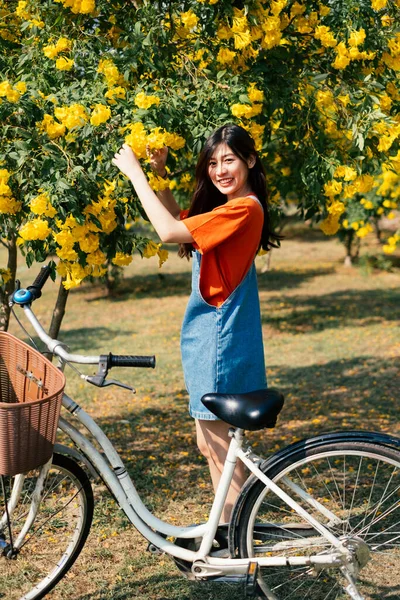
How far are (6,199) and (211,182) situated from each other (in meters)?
0.84

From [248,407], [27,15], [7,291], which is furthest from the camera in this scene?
Result: [7,291]

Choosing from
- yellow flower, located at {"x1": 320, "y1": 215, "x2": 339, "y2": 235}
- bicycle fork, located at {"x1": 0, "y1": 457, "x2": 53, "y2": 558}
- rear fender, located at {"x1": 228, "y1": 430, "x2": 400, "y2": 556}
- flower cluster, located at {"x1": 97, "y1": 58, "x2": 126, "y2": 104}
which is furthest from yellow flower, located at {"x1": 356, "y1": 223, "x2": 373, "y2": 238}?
bicycle fork, located at {"x1": 0, "y1": 457, "x2": 53, "y2": 558}

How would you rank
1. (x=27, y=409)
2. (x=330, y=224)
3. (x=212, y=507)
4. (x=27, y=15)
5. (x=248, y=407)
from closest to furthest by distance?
1. (x=27, y=409)
2. (x=248, y=407)
3. (x=212, y=507)
4. (x=27, y=15)
5. (x=330, y=224)

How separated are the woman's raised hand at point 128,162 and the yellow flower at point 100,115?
0.27 meters

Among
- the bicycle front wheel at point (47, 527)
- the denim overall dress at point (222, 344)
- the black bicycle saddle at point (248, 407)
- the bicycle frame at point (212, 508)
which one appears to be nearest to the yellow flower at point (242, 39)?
the denim overall dress at point (222, 344)

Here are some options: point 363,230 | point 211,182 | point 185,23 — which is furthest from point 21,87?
point 363,230

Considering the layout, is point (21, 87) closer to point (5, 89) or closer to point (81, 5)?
point (5, 89)

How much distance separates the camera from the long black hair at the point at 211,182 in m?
2.62

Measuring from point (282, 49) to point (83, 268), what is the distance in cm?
151

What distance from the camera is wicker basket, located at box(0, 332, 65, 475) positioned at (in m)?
2.21

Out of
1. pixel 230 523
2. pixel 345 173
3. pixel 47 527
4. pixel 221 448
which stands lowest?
pixel 47 527

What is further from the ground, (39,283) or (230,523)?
(39,283)

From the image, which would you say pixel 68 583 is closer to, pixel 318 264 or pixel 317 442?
pixel 317 442

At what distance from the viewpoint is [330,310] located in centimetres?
1168
